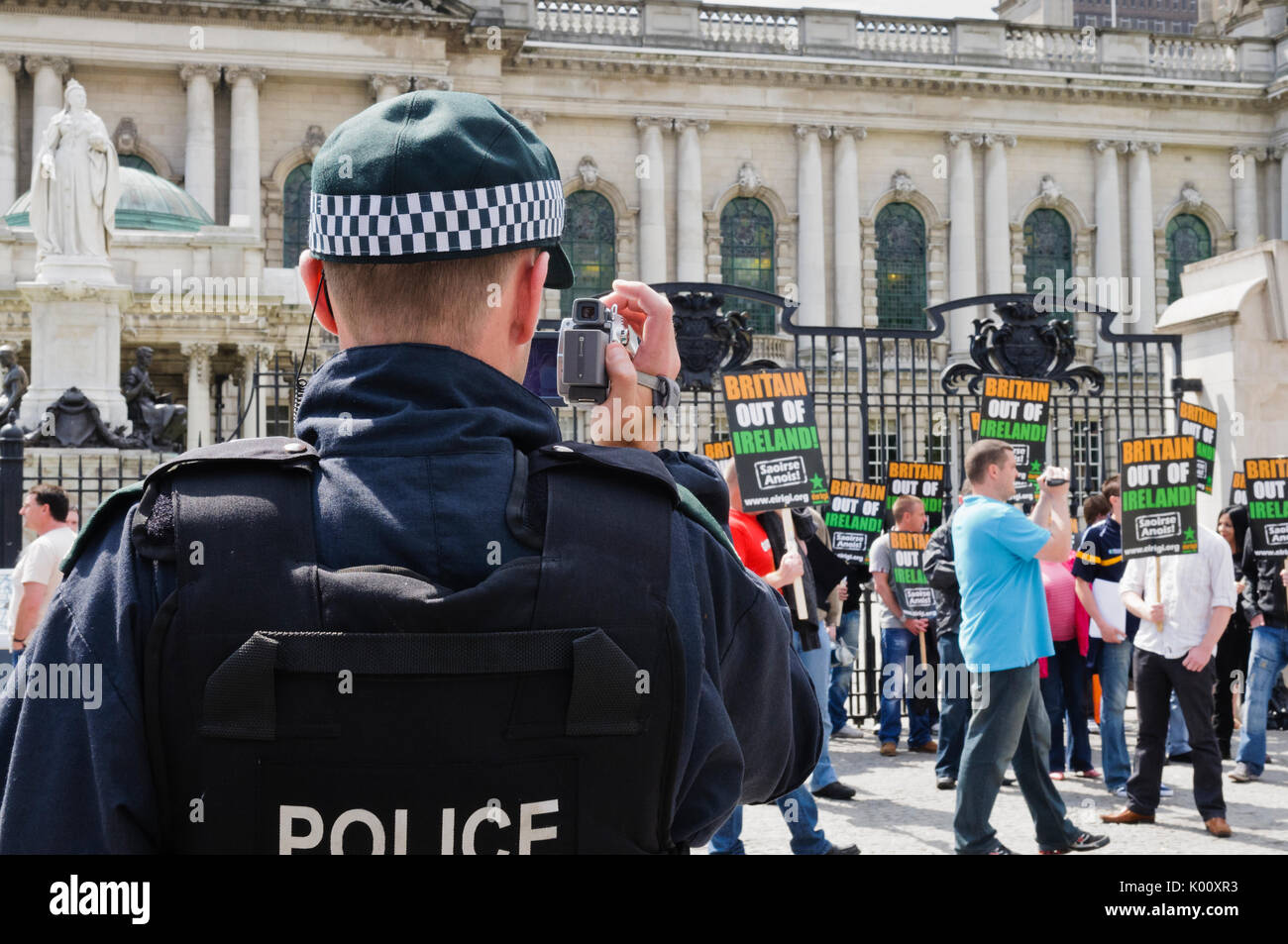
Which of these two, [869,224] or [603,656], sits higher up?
[869,224]

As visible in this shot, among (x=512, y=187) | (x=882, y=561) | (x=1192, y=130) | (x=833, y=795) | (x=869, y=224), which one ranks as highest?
(x=1192, y=130)

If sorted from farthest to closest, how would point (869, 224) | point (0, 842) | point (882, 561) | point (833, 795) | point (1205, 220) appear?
1. point (1205, 220)
2. point (869, 224)
3. point (882, 561)
4. point (833, 795)
5. point (0, 842)

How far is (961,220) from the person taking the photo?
3988 cm

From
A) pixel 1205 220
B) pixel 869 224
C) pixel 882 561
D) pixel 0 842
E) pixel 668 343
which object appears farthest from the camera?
pixel 1205 220

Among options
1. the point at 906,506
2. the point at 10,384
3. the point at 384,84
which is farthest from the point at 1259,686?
the point at 384,84

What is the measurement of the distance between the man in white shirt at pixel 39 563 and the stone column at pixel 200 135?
28.9 meters

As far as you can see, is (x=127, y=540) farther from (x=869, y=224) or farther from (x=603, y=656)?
(x=869, y=224)

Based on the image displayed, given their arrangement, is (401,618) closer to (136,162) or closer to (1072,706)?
(1072,706)

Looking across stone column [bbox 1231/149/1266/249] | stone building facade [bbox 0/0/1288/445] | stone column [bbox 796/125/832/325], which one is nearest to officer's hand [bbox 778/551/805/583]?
stone building facade [bbox 0/0/1288/445]

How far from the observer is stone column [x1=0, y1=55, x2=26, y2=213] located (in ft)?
110

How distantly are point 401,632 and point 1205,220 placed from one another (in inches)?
1776

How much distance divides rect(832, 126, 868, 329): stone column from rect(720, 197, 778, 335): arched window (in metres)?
1.85
